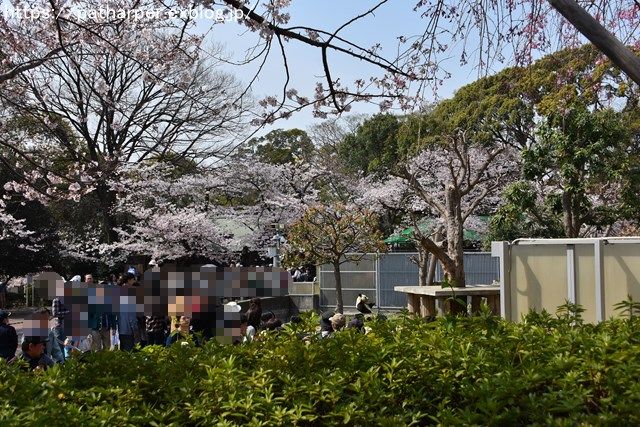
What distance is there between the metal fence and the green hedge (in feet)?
47.3

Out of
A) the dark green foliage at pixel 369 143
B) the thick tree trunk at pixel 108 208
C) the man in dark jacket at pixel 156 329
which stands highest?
the dark green foliage at pixel 369 143

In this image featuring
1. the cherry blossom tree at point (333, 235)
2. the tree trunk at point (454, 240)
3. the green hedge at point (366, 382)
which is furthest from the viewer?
the cherry blossom tree at point (333, 235)

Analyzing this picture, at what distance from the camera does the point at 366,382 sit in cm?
261

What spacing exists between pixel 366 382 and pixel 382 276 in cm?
1545

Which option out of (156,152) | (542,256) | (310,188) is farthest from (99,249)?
(542,256)

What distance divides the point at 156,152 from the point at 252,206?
416 centimetres

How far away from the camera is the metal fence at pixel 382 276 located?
57.3 feet

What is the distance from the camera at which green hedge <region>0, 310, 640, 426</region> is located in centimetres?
239

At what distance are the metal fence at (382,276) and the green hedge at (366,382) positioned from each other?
1441 centimetres

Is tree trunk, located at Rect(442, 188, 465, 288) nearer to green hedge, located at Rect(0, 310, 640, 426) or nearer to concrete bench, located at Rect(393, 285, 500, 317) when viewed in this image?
concrete bench, located at Rect(393, 285, 500, 317)

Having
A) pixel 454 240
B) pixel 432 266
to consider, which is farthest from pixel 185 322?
pixel 432 266

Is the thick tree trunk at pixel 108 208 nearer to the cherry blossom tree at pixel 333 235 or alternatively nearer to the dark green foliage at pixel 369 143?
the cherry blossom tree at pixel 333 235

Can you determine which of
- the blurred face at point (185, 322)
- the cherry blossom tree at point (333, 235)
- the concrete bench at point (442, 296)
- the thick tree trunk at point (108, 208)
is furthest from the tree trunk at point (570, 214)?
the thick tree trunk at point (108, 208)

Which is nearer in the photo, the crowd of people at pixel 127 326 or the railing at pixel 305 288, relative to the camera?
the crowd of people at pixel 127 326
